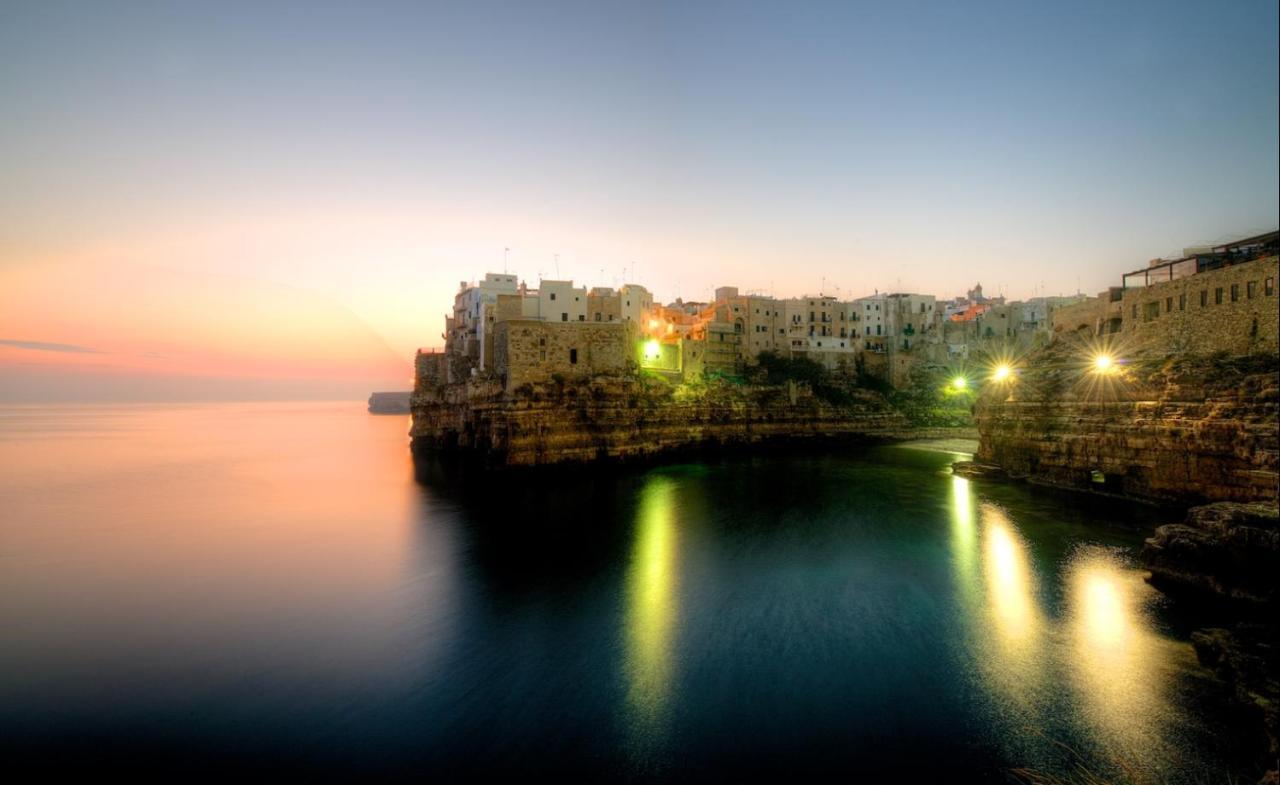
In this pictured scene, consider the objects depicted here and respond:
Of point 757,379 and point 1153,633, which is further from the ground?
point 757,379

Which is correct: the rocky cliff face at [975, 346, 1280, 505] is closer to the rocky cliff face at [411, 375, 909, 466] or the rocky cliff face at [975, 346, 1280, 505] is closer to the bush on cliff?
the rocky cliff face at [411, 375, 909, 466]

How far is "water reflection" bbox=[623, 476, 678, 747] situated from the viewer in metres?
A: 11.0

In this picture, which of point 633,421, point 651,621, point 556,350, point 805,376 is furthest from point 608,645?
point 805,376

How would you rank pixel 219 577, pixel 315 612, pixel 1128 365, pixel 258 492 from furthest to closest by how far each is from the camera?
pixel 258 492 < pixel 1128 365 < pixel 219 577 < pixel 315 612

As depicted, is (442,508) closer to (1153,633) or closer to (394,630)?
(394,630)

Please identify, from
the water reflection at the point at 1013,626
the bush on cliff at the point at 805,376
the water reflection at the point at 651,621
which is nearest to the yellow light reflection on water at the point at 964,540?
the water reflection at the point at 1013,626

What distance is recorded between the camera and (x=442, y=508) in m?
30.2

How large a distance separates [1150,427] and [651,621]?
79.0 ft

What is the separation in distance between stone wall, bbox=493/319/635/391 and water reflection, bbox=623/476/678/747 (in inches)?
598

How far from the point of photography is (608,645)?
544 inches

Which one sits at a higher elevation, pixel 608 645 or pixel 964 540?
pixel 964 540

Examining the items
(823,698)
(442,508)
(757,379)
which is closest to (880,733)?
(823,698)

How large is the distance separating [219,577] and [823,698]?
20746mm

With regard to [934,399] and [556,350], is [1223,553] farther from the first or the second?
[934,399]
